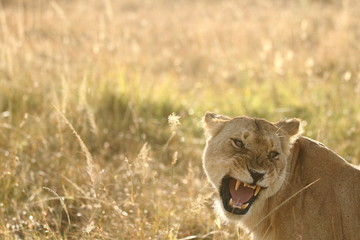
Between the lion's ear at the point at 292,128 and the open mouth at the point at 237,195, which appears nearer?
the open mouth at the point at 237,195

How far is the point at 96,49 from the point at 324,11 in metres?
7.80

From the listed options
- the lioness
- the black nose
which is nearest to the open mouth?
the lioness

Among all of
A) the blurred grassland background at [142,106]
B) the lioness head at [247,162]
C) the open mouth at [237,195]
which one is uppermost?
the lioness head at [247,162]

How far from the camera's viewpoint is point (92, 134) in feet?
22.0

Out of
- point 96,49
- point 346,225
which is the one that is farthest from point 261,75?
point 346,225

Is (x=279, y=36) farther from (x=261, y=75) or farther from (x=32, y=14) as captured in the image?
(x=32, y=14)

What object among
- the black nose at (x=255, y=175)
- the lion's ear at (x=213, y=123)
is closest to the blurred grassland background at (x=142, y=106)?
the lion's ear at (x=213, y=123)

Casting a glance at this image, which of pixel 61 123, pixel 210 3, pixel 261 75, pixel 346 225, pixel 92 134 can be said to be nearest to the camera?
pixel 346 225

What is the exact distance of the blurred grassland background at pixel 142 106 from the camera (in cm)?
471

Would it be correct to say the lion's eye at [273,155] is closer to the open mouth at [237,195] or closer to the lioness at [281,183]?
the lioness at [281,183]

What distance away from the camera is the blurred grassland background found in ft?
15.4

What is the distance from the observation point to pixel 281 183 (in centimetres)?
378

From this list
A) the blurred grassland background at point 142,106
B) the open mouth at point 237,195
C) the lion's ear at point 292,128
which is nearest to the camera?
the open mouth at point 237,195

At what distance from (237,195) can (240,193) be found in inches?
0.9
